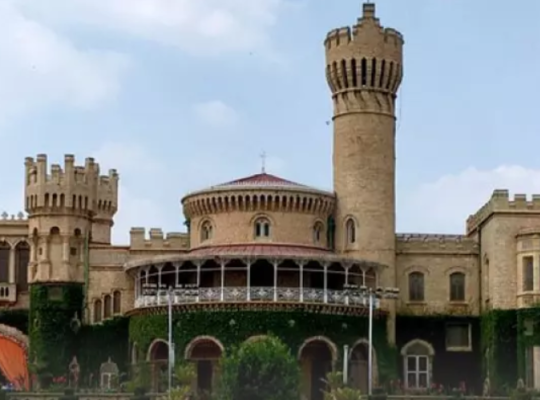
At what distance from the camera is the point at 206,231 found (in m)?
81.1

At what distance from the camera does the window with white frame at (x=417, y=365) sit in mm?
80062

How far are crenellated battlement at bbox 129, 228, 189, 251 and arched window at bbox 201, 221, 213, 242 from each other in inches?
114

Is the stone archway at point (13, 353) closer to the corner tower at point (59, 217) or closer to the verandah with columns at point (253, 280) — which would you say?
the corner tower at point (59, 217)

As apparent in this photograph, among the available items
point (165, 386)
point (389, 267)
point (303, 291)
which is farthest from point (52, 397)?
point (389, 267)

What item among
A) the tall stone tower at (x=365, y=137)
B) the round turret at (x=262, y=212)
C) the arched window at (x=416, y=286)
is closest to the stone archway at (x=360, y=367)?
the tall stone tower at (x=365, y=137)

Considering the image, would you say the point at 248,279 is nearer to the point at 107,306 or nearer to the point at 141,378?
the point at 141,378

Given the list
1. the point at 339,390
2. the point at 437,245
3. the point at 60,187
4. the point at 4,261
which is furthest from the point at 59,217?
the point at 339,390

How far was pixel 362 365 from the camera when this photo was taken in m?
76.8

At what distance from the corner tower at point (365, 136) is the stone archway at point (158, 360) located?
12.6m

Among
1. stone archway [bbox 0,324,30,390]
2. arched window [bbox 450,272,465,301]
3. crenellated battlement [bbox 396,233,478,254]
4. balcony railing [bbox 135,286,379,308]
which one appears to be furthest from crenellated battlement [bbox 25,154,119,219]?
arched window [bbox 450,272,465,301]

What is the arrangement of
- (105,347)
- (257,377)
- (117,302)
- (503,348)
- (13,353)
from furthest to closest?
(13,353)
(117,302)
(105,347)
(503,348)
(257,377)

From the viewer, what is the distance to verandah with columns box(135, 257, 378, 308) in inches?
2908

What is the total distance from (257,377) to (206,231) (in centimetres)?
2085

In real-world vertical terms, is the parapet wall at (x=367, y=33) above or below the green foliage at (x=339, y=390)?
above
